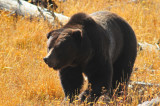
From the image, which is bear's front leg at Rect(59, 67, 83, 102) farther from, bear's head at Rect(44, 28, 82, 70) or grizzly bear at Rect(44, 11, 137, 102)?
bear's head at Rect(44, 28, 82, 70)

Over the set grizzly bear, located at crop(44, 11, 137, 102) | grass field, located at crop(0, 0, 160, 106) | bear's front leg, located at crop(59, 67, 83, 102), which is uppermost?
grizzly bear, located at crop(44, 11, 137, 102)

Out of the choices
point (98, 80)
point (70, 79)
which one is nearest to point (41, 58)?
point (70, 79)

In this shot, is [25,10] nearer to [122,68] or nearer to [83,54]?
[122,68]

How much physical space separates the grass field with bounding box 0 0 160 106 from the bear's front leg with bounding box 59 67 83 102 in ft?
0.73

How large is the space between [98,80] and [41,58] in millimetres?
2376

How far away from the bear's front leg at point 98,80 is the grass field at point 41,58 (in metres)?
0.22

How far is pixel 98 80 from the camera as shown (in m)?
4.87

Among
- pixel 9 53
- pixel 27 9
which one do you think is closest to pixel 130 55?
pixel 9 53

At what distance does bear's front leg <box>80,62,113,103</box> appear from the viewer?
4792 millimetres

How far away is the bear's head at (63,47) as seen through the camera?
14.4 ft

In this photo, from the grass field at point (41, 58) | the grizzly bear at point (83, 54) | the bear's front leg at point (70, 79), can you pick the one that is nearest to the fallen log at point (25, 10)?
the grass field at point (41, 58)

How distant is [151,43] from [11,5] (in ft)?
14.1

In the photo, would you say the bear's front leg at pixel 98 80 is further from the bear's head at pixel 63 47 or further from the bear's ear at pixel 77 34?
the bear's ear at pixel 77 34

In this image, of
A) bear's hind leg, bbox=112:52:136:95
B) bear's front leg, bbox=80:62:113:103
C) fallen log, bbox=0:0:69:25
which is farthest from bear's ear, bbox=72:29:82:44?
fallen log, bbox=0:0:69:25
